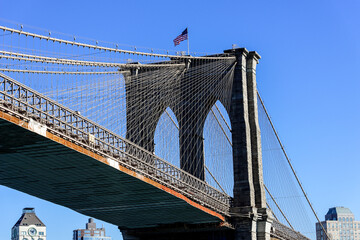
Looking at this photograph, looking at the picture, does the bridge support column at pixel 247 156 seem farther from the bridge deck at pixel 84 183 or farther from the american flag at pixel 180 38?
the american flag at pixel 180 38

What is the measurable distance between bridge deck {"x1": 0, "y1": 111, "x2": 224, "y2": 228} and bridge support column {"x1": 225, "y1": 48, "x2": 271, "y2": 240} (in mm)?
2850

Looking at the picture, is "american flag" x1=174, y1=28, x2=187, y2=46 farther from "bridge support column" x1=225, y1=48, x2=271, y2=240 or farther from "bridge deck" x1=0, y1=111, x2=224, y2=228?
"bridge deck" x1=0, y1=111, x2=224, y2=228

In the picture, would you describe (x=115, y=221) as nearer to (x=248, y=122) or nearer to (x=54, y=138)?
(x=248, y=122)

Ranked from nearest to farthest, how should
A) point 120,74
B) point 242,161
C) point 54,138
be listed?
1. point 54,138
2. point 120,74
3. point 242,161

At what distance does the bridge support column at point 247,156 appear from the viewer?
215ft

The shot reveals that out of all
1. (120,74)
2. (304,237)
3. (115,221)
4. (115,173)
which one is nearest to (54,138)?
(115,173)

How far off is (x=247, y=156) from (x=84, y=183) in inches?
731

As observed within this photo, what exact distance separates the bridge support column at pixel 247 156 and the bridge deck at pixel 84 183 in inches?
112

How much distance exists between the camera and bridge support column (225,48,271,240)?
65500mm

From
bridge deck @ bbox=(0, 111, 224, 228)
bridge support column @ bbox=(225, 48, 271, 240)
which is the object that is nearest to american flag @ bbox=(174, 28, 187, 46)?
bridge support column @ bbox=(225, 48, 271, 240)

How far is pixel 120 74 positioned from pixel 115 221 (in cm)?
Result: 1368

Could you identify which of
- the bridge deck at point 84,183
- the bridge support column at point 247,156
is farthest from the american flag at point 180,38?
the bridge deck at point 84,183

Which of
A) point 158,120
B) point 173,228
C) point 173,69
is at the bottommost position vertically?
point 173,228

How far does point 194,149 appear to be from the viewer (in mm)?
69688
